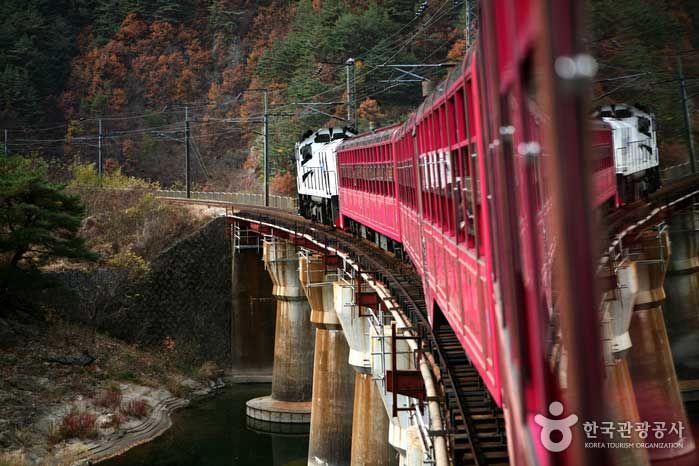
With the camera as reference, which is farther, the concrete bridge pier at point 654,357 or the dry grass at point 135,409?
the dry grass at point 135,409

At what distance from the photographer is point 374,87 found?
178 feet

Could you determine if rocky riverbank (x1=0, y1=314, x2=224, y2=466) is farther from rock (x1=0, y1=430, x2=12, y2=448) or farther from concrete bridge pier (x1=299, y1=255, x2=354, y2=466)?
concrete bridge pier (x1=299, y1=255, x2=354, y2=466)

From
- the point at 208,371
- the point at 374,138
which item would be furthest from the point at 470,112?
the point at 208,371

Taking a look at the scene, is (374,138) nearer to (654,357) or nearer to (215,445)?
(215,445)

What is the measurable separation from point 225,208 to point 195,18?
4750cm

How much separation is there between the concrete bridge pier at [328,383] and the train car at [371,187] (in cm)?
195

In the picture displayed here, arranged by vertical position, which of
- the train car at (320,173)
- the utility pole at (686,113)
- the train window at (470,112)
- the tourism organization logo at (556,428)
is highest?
the train car at (320,173)

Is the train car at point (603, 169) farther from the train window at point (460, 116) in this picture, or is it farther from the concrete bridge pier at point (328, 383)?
the concrete bridge pier at point (328, 383)

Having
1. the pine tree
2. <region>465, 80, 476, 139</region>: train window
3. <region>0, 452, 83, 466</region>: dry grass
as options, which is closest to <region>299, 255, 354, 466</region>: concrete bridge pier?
<region>0, 452, 83, 466</region>: dry grass

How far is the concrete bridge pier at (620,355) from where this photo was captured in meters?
1.66

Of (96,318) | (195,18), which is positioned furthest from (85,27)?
(96,318)

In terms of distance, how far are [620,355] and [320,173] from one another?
89.3 ft

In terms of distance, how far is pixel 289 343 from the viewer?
30672mm

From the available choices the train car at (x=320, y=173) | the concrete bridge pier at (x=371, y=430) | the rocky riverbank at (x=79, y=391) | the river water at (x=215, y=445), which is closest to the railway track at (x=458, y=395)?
the concrete bridge pier at (x=371, y=430)
